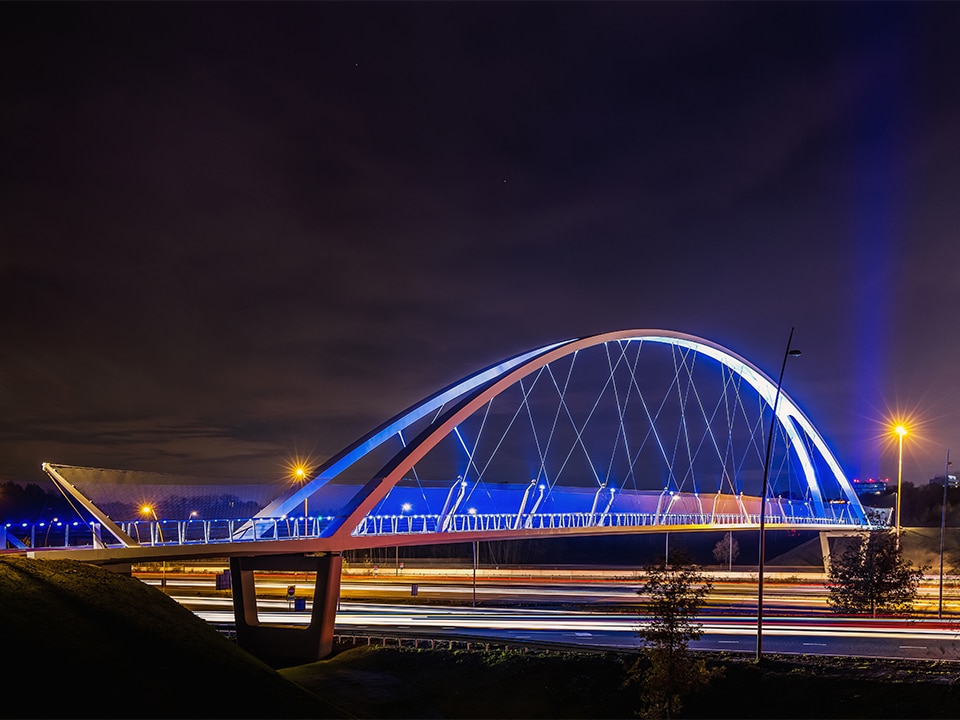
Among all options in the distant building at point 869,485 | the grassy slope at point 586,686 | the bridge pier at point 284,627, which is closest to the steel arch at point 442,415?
the bridge pier at point 284,627

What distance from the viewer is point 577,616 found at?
38.7m

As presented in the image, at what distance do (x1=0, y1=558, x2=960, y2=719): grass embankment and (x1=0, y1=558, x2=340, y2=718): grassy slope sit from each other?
37 mm

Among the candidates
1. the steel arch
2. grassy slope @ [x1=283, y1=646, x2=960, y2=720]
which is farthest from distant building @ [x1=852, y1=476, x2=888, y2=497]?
grassy slope @ [x1=283, y1=646, x2=960, y2=720]

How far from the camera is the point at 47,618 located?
59.3 ft

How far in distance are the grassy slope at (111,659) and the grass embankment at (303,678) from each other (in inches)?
1.4

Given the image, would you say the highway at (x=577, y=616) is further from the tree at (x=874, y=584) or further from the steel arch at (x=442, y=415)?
the steel arch at (x=442, y=415)

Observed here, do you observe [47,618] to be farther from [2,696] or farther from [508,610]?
[508,610]

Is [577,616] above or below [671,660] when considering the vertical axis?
below

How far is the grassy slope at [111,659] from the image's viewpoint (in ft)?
50.1

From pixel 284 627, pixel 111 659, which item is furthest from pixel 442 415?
pixel 111 659

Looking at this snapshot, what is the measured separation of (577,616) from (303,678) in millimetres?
14556

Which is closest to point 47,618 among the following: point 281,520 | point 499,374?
point 281,520

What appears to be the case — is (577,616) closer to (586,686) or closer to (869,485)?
(586,686)

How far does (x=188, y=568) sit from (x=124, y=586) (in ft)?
167
